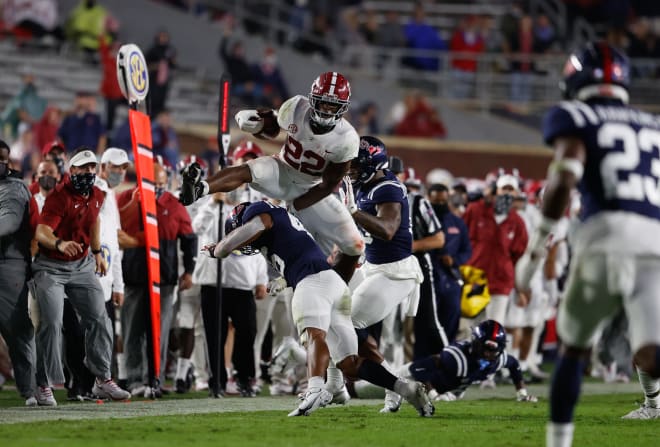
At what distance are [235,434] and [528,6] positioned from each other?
17.4m

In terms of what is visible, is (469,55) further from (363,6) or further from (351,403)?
(351,403)

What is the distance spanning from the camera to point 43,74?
20.2 meters

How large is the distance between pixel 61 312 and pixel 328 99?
285 centimetres

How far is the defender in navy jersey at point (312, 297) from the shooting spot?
9016 millimetres

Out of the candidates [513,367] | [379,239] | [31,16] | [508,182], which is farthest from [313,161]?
[31,16]

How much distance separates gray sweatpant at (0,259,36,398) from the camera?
10289mm

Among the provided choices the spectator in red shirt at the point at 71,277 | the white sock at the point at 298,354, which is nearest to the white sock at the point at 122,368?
the spectator in red shirt at the point at 71,277

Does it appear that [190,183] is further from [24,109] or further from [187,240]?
[24,109]

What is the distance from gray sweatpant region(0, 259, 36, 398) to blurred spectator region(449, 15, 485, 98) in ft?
42.7

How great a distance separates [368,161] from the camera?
983 centimetres

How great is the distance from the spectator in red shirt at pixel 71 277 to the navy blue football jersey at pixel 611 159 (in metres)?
4.93

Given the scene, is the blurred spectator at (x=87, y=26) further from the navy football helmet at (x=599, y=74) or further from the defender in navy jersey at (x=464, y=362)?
the navy football helmet at (x=599, y=74)

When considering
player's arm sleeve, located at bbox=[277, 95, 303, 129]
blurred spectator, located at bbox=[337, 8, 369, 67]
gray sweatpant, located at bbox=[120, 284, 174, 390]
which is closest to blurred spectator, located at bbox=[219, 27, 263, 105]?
blurred spectator, located at bbox=[337, 8, 369, 67]

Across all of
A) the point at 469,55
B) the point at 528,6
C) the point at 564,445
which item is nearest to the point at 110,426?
the point at 564,445
